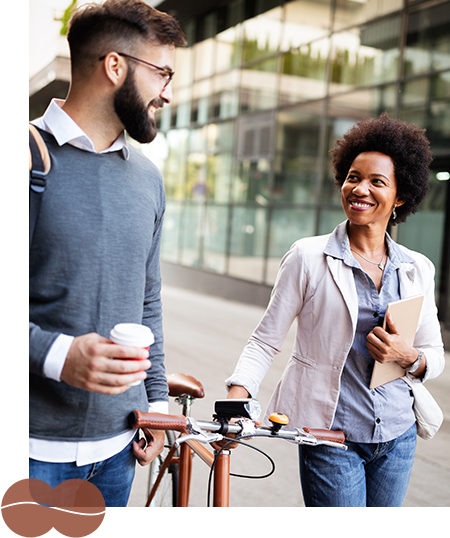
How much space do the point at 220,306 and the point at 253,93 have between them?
4.40 metres

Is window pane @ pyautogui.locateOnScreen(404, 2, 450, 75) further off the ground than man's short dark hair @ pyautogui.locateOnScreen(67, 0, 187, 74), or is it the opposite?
window pane @ pyautogui.locateOnScreen(404, 2, 450, 75)

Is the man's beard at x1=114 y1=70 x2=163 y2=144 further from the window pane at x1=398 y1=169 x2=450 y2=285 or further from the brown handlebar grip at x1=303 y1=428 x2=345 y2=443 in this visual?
the window pane at x1=398 y1=169 x2=450 y2=285

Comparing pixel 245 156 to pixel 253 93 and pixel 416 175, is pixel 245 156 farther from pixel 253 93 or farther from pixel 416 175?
pixel 416 175

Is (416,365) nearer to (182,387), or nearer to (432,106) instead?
(182,387)

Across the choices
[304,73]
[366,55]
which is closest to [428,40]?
[366,55]

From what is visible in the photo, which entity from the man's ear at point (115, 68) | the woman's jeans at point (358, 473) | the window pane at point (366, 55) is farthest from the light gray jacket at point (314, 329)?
the window pane at point (366, 55)

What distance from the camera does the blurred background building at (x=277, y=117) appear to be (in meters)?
7.94

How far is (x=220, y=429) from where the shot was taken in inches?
62.0

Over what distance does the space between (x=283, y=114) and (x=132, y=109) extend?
10.1 m

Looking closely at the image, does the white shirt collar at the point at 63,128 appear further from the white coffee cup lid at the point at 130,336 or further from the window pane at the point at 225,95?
the window pane at the point at 225,95

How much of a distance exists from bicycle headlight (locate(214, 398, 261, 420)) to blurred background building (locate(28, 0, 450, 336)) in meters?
6.64

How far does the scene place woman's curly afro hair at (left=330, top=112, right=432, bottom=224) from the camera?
198cm

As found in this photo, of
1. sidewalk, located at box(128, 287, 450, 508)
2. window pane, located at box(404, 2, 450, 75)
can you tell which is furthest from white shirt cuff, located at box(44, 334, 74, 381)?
window pane, located at box(404, 2, 450, 75)

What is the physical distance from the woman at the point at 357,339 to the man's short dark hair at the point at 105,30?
2.86ft
